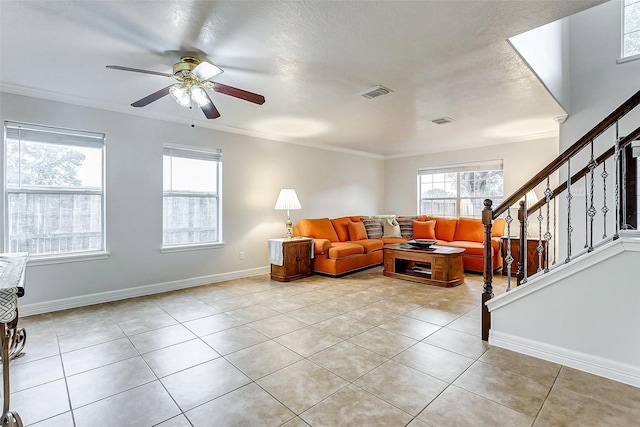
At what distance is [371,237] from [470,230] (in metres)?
1.88

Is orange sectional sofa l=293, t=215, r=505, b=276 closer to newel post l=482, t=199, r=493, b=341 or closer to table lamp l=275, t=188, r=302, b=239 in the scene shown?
table lamp l=275, t=188, r=302, b=239

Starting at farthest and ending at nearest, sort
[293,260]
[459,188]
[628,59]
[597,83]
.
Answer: [459,188] → [293,260] → [597,83] → [628,59]

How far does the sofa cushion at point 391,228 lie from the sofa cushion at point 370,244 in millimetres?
459

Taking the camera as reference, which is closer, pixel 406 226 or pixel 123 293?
pixel 123 293

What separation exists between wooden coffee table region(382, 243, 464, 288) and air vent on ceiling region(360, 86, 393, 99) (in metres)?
2.42

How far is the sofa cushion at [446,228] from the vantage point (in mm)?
6094

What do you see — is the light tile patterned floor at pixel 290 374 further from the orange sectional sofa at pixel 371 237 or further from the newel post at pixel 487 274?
the orange sectional sofa at pixel 371 237

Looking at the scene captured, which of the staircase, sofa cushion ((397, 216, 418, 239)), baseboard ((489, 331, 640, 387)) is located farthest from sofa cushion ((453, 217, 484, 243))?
baseboard ((489, 331, 640, 387))

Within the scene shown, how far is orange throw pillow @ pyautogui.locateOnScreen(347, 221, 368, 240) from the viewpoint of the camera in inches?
242

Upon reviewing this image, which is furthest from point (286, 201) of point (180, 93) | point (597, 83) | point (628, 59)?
point (628, 59)

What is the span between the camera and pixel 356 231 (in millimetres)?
6152

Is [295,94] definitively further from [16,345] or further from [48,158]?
[16,345]

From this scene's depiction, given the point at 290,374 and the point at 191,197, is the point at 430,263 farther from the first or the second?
the point at 191,197

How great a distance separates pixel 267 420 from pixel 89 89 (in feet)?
12.0
